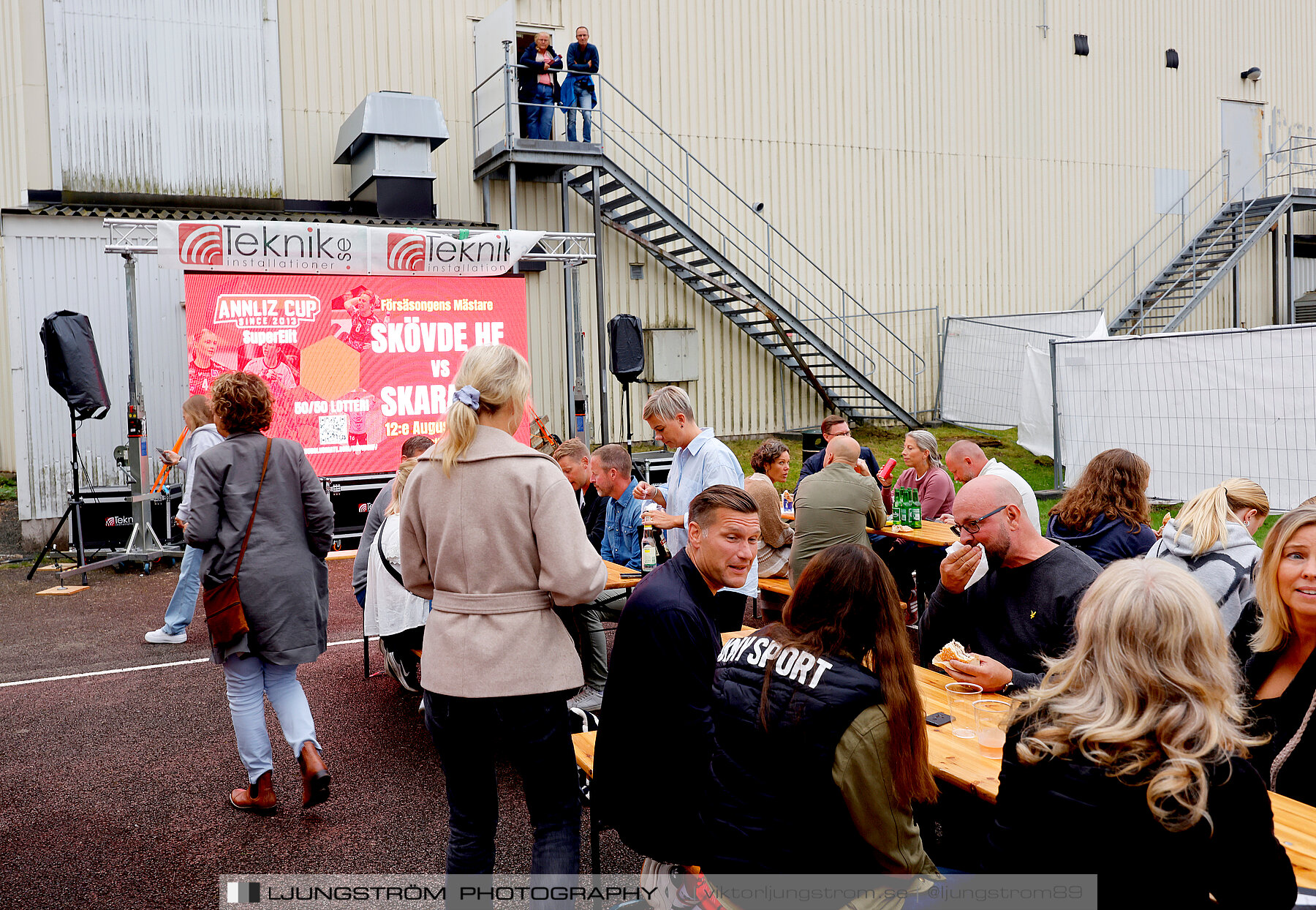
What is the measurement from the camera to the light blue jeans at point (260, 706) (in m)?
4.08

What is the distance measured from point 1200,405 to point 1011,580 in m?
7.97

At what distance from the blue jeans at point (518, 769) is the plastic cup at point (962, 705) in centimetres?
116

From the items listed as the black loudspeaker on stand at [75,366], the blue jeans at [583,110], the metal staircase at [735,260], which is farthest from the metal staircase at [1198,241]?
the black loudspeaker on stand at [75,366]

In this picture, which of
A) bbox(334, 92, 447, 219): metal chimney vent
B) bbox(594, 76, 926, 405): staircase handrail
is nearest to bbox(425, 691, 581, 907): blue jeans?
bbox(334, 92, 447, 219): metal chimney vent

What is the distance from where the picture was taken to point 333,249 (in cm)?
1138

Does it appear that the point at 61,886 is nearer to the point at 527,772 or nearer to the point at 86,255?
the point at 527,772

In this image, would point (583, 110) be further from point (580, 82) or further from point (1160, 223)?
point (1160, 223)

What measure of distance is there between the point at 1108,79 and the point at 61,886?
67.6ft

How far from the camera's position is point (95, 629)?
25.6ft

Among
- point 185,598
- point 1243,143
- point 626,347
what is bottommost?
point 185,598

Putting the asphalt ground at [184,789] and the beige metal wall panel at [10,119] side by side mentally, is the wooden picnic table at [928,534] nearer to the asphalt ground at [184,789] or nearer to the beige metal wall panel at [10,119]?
the asphalt ground at [184,789]

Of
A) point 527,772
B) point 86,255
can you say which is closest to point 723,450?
point 527,772

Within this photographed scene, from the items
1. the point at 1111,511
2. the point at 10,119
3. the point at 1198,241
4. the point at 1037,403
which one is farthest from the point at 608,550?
the point at 1198,241

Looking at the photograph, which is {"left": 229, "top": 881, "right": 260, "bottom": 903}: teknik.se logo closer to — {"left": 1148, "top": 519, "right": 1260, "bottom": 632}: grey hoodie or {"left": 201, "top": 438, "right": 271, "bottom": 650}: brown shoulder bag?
{"left": 201, "top": 438, "right": 271, "bottom": 650}: brown shoulder bag
